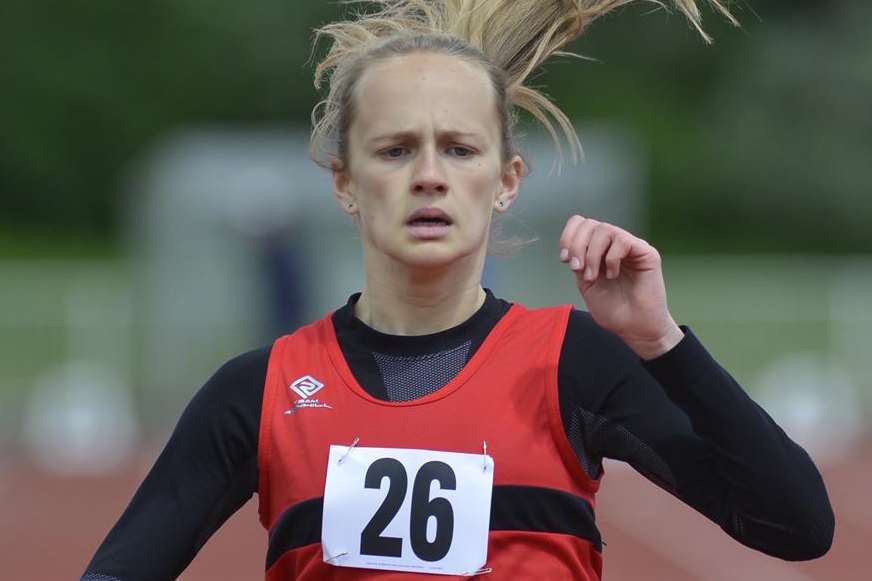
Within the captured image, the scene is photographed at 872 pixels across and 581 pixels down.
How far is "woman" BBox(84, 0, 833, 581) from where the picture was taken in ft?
7.94

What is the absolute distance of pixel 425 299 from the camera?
8.97ft

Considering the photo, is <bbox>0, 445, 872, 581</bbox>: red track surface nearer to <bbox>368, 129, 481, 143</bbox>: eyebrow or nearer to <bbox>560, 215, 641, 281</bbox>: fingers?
<bbox>368, 129, 481, 143</bbox>: eyebrow

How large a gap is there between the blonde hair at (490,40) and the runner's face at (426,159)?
0.10 m

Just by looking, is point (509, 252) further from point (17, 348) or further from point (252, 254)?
point (17, 348)

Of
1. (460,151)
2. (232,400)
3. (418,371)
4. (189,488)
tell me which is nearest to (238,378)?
(232,400)

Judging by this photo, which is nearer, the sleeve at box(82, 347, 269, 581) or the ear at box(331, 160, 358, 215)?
the sleeve at box(82, 347, 269, 581)

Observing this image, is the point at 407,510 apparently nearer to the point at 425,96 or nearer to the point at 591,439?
the point at 591,439

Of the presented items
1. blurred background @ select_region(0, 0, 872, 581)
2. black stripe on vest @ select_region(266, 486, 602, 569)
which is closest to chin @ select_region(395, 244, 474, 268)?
black stripe on vest @ select_region(266, 486, 602, 569)

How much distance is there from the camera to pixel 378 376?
267cm

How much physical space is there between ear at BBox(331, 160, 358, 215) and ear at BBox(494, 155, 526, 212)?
0.82 ft

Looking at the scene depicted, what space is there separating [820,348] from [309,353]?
13.1 m

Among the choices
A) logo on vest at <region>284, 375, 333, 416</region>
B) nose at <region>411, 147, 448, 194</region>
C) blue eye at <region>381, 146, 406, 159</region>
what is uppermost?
blue eye at <region>381, 146, 406, 159</region>

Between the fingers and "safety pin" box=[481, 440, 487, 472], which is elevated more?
the fingers

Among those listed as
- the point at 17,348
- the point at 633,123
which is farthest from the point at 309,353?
the point at 633,123
